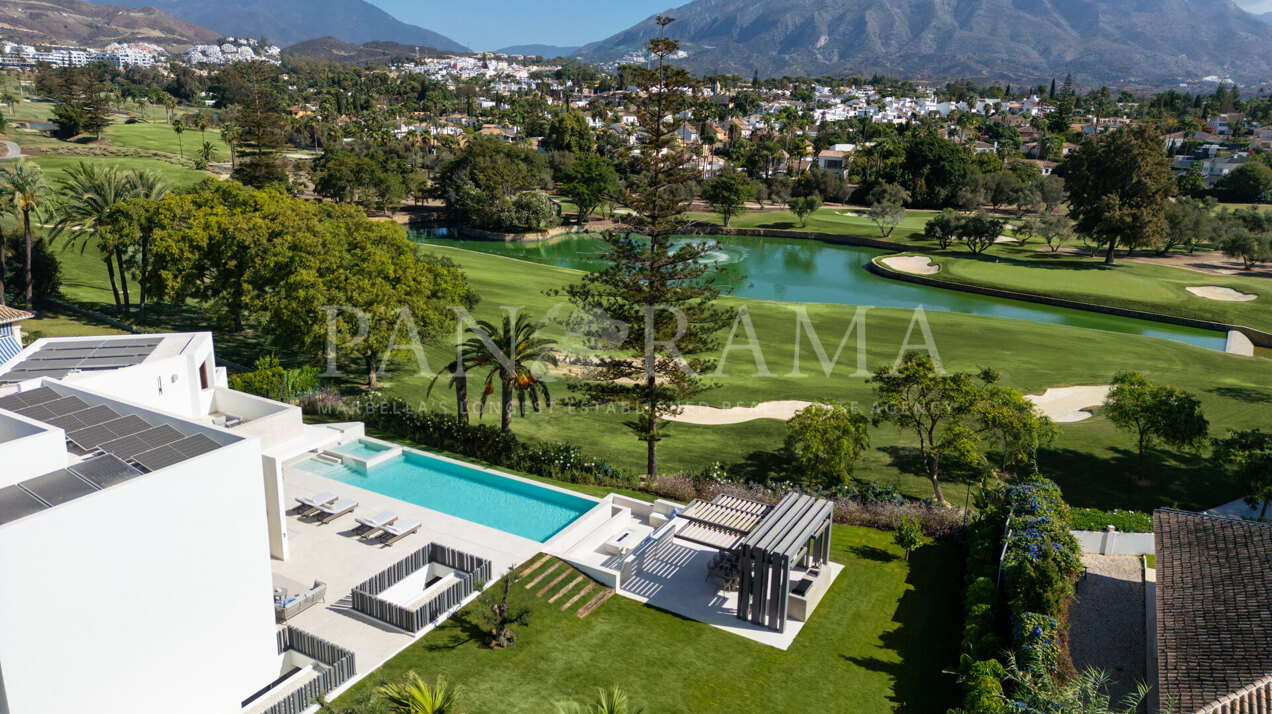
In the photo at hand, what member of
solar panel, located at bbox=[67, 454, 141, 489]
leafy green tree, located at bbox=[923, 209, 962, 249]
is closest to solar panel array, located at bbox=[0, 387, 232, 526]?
solar panel, located at bbox=[67, 454, 141, 489]

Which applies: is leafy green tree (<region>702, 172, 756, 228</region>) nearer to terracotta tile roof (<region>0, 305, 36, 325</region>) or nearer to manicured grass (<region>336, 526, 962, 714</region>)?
terracotta tile roof (<region>0, 305, 36, 325</region>)

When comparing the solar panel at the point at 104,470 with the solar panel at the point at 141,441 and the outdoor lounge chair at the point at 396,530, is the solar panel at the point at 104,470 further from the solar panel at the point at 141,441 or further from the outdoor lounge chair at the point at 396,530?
the outdoor lounge chair at the point at 396,530

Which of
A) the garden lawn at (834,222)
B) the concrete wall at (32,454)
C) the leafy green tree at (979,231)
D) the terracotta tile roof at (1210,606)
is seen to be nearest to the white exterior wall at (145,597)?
the concrete wall at (32,454)

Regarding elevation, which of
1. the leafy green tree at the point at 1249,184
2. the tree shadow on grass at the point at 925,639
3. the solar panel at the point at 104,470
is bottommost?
the tree shadow on grass at the point at 925,639

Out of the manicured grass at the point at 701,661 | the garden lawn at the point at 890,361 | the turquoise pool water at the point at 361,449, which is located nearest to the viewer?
the manicured grass at the point at 701,661

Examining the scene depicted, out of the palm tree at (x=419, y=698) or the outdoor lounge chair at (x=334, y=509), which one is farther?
the outdoor lounge chair at (x=334, y=509)

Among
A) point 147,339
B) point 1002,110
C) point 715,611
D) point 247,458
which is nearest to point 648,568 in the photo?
point 715,611

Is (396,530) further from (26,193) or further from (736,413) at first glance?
(26,193)
